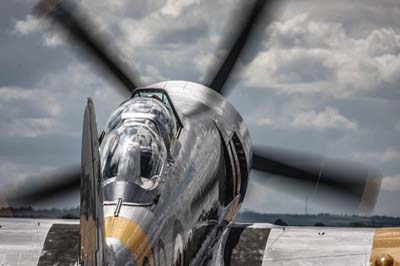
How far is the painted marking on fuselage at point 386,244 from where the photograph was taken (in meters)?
13.7

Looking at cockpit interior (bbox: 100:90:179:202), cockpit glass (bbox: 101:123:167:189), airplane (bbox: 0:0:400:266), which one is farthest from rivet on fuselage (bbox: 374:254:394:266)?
cockpit glass (bbox: 101:123:167:189)

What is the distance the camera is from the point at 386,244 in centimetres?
1390

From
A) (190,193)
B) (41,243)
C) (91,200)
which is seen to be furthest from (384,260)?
(91,200)

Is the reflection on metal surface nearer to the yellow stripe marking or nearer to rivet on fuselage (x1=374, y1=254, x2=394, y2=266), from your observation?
the yellow stripe marking

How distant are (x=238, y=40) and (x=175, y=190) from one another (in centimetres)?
763

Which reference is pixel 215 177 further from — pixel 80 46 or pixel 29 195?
pixel 80 46

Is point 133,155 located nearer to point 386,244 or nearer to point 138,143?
point 138,143

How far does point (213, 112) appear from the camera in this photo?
1476 centimetres

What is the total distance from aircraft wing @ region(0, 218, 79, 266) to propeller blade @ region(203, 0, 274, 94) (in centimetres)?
439

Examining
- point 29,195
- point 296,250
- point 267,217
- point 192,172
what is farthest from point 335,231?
point 267,217

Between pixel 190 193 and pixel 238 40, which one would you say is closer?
pixel 190 193

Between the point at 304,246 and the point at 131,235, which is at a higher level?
the point at 131,235

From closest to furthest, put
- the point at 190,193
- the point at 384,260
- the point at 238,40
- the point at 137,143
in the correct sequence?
1. the point at 137,143
2. the point at 190,193
3. the point at 384,260
4. the point at 238,40

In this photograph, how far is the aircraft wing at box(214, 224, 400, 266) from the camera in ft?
44.8
